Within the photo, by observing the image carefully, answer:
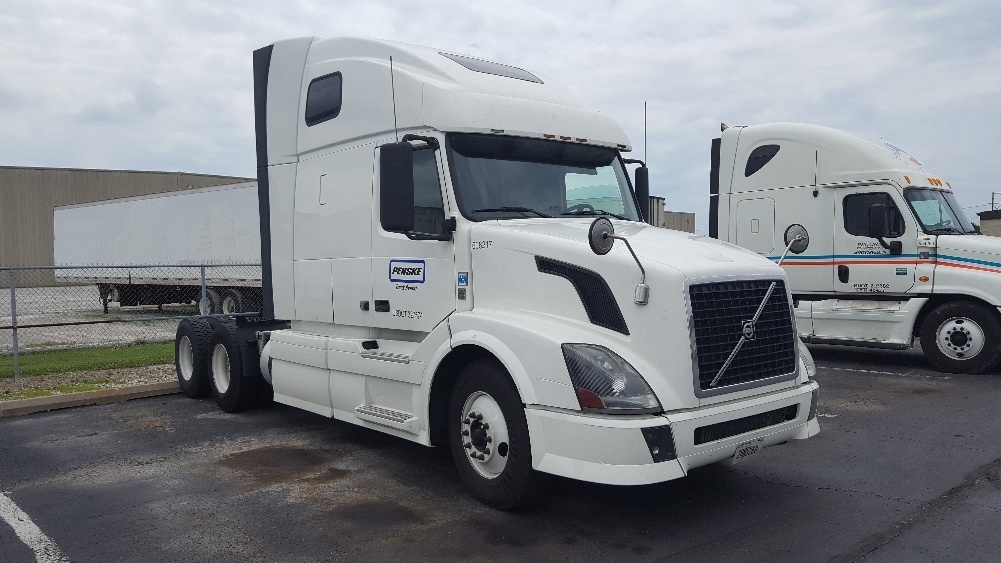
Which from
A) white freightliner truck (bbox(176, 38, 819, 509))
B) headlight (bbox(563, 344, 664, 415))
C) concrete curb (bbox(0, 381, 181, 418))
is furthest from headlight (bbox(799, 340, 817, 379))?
concrete curb (bbox(0, 381, 181, 418))

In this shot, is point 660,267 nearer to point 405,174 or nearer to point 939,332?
point 405,174

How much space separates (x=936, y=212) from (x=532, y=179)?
8.60 meters

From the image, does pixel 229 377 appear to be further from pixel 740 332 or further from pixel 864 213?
pixel 864 213

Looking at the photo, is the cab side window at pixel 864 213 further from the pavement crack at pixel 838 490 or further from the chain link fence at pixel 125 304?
the chain link fence at pixel 125 304

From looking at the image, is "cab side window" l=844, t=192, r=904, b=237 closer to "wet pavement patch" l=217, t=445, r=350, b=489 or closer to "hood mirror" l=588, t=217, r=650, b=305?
"hood mirror" l=588, t=217, r=650, b=305

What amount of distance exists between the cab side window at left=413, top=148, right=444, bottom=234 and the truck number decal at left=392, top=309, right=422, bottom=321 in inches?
26.6

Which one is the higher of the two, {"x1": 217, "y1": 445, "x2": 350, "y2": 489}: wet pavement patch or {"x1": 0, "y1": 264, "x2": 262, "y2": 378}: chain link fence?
{"x1": 0, "y1": 264, "x2": 262, "y2": 378}: chain link fence

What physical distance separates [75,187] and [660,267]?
50710 mm

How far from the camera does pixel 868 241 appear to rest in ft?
39.9

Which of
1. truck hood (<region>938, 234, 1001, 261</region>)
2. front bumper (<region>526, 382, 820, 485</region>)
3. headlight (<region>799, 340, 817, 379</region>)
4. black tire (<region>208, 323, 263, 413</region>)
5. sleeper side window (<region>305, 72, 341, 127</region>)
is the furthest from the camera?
truck hood (<region>938, 234, 1001, 261</region>)

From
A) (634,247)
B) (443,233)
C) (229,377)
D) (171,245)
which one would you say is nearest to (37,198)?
(171,245)

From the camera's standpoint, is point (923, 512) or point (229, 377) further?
point (229, 377)

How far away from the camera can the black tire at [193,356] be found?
964cm

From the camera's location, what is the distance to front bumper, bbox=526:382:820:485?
4.62 m
